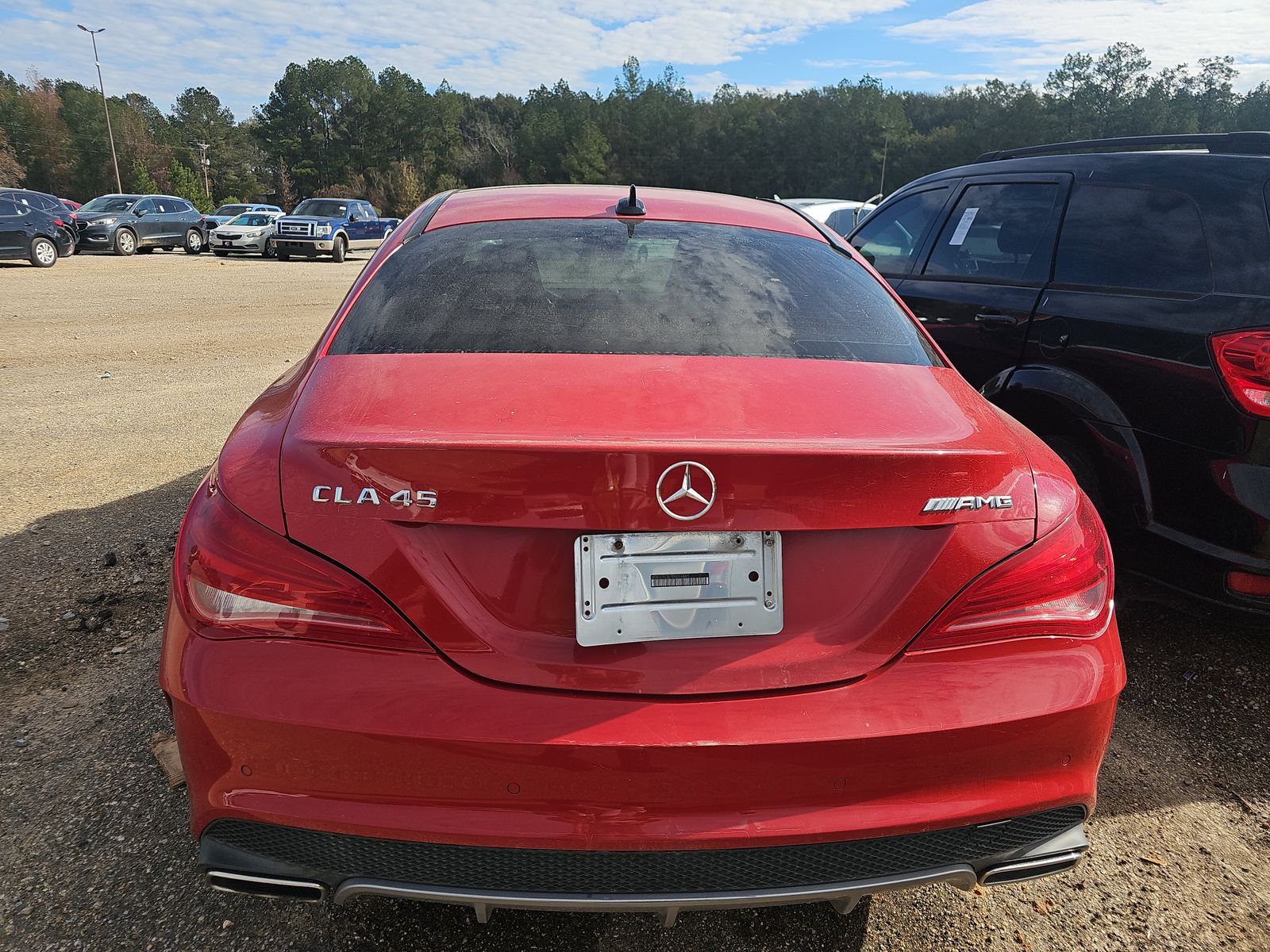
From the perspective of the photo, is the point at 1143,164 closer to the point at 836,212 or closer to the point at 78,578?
the point at 78,578

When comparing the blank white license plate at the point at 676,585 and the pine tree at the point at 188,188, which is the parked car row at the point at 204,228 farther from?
the pine tree at the point at 188,188

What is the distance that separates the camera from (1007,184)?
4.38 metres

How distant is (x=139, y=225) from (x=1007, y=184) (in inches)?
1121

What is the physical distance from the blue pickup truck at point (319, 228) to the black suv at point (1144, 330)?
23841 mm

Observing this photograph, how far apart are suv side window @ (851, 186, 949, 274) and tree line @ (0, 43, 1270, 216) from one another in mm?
78966

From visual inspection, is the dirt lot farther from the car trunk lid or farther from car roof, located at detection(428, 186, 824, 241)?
car roof, located at detection(428, 186, 824, 241)

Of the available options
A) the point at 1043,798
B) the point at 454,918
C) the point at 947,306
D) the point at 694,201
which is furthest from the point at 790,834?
the point at 947,306

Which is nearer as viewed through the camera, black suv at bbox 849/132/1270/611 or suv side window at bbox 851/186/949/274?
black suv at bbox 849/132/1270/611

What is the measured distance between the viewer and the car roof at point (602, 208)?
2.58 metres

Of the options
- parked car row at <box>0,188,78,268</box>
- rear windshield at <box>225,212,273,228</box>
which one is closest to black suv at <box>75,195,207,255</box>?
rear windshield at <box>225,212,273,228</box>

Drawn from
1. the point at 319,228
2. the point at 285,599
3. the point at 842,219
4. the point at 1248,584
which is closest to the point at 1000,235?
the point at 1248,584

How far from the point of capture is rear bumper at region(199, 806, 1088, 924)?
1501mm

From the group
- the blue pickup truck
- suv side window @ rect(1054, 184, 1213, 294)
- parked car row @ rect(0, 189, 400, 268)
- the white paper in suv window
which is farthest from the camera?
the blue pickup truck

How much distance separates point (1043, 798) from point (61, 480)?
549 centimetres
